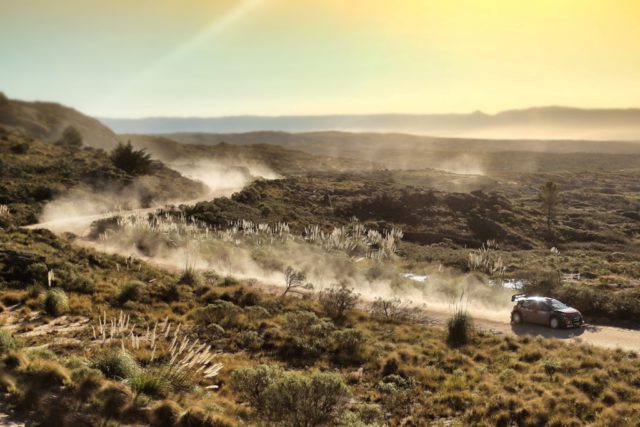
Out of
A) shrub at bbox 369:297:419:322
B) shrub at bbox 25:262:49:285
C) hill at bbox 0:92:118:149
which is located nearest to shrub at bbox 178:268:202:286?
shrub at bbox 25:262:49:285

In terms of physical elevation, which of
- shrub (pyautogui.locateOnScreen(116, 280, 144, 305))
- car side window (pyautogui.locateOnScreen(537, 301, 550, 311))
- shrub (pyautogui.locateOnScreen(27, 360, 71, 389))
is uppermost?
shrub (pyautogui.locateOnScreen(27, 360, 71, 389))

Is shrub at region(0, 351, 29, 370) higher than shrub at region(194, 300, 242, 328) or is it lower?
higher

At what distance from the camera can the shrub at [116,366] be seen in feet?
38.3

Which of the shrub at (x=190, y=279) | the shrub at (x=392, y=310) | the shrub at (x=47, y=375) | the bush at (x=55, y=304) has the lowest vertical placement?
the shrub at (x=392, y=310)

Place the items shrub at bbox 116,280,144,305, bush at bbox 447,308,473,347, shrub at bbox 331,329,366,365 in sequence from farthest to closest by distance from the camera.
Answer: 1. shrub at bbox 116,280,144,305
2. bush at bbox 447,308,473,347
3. shrub at bbox 331,329,366,365

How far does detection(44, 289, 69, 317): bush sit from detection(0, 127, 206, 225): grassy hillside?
25.4 m

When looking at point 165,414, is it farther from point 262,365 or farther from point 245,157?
point 245,157

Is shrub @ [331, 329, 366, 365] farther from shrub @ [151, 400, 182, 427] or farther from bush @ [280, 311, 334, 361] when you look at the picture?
shrub @ [151, 400, 182, 427]

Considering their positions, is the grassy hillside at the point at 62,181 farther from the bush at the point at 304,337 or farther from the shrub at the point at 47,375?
the shrub at the point at 47,375

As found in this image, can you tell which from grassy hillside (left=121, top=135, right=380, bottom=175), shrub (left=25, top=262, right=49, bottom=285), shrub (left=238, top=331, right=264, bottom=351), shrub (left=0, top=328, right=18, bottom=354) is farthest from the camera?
grassy hillside (left=121, top=135, right=380, bottom=175)

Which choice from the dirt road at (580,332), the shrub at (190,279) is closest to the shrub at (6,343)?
the shrub at (190,279)

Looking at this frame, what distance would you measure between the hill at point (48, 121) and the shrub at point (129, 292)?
106 meters

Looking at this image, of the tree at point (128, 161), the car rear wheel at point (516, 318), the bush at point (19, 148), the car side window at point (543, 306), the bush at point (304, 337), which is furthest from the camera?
the tree at point (128, 161)

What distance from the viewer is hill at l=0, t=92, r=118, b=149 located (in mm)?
120625
